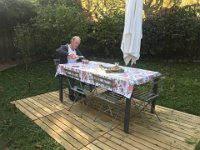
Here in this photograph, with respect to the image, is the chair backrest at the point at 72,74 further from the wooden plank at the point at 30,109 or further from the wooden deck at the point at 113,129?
the wooden plank at the point at 30,109

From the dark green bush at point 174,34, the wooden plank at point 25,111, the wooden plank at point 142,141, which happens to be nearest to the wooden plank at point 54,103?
the wooden plank at point 25,111

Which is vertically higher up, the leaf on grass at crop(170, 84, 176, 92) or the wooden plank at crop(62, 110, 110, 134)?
the leaf on grass at crop(170, 84, 176, 92)

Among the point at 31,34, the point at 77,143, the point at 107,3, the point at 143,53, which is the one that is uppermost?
the point at 107,3

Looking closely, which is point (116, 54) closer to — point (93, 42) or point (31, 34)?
point (93, 42)

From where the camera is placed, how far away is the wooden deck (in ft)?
12.0

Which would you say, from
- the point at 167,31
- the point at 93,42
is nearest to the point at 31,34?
the point at 93,42

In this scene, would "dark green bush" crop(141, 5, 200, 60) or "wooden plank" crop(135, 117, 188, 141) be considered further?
"dark green bush" crop(141, 5, 200, 60)

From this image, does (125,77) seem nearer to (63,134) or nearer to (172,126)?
(172,126)

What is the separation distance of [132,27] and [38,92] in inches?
122

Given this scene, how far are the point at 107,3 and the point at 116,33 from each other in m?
3.05

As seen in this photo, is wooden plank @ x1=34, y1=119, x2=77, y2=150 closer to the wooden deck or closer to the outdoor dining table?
the wooden deck

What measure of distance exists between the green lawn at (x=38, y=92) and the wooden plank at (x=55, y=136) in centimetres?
8

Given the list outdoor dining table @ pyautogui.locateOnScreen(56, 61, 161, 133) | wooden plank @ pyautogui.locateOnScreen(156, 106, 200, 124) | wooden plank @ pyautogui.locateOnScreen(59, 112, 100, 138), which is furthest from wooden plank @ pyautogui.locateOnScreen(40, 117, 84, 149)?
wooden plank @ pyautogui.locateOnScreen(156, 106, 200, 124)

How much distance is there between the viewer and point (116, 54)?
10.3 m
